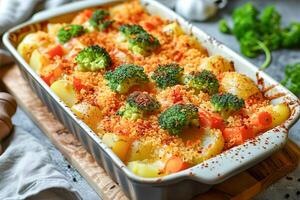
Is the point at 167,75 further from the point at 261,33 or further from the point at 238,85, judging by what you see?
the point at 261,33

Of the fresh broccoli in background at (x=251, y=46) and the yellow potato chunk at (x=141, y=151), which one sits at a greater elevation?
the yellow potato chunk at (x=141, y=151)

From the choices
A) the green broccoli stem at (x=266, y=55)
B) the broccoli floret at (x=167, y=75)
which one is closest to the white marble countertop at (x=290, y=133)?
the green broccoli stem at (x=266, y=55)

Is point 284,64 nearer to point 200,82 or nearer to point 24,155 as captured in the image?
point 200,82

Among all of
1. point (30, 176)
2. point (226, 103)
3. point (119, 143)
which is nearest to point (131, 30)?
point (226, 103)

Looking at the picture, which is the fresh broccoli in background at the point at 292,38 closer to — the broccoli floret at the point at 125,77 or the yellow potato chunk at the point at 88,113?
the broccoli floret at the point at 125,77

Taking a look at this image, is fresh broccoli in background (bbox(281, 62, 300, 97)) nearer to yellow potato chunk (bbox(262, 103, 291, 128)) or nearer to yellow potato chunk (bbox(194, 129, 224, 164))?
yellow potato chunk (bbox(262, 103, 291, 128))

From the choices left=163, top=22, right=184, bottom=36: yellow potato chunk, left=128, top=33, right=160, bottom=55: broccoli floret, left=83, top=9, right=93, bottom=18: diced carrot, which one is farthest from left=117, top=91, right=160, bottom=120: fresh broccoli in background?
left=83, top=9, right=93, bottom=18: diced carrot
